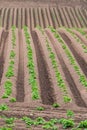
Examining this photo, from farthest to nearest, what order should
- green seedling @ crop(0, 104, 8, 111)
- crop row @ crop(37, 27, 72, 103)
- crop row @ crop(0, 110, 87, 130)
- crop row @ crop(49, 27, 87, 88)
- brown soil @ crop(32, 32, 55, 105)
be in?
crop row @ crop(49, 27, 87, 88) < brown soil @ crop(32, 32, 55, 105) < crop row @ crop(37, 27, 72, 103) < green seedling @ crop(0, 104, 8, 111) < crop row @ crop(0, 110, 87, 130)

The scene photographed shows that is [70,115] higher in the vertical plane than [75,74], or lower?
lower

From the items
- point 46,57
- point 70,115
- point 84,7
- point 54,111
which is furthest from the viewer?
point 84,7

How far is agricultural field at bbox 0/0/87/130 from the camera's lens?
1309 centimetres

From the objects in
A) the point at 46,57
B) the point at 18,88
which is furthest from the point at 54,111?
the point at 46,57

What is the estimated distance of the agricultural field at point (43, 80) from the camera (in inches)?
515

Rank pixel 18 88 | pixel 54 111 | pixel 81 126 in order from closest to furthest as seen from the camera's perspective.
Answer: pixel 81 126 → pixel 54 111 → pixel 18 88

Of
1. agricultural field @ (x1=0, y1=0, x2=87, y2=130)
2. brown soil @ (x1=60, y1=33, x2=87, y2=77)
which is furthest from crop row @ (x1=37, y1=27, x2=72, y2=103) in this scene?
brown soil @ (x1=60, y1=33, x2=87, y2=77)

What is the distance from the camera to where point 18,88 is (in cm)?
1789

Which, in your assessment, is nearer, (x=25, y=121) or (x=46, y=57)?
(x=25, y=121)

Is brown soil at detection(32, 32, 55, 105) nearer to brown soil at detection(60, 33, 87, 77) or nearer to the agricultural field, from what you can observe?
the agricultural field

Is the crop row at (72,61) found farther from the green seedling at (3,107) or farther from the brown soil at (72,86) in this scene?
the green seedling at (3,107)

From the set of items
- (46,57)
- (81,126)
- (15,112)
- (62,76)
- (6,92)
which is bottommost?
(81,126)

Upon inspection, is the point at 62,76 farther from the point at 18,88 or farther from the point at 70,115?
the point at 70,115

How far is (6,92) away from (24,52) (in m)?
7.87
